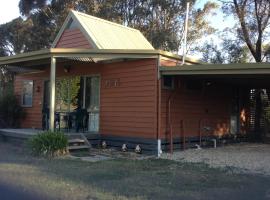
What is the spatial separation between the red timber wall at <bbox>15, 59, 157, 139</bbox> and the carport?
0.38m

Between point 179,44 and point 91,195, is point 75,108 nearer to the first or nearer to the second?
point 91,195

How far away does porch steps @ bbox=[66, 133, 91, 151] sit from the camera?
14.5m

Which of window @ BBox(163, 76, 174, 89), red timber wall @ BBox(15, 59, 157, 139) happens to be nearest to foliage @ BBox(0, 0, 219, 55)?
red timber wall @ BBox(15, 59, 157, 139)

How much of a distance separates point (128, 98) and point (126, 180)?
597 centimetres

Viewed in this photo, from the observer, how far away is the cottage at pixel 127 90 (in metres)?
14.4

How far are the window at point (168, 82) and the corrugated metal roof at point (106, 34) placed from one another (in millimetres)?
3329

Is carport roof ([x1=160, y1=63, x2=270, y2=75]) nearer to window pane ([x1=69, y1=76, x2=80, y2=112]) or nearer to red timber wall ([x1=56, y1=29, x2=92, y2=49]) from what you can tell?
window pane ([x1=69, y1=76, x2=80, y2=112])

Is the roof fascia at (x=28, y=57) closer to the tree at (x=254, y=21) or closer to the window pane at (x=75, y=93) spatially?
the window pane at (x=75, y=93)

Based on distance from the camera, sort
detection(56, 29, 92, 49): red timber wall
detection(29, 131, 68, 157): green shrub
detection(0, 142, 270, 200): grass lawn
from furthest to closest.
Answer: detection(56, 29, 92, 49): red timber wall, detection(29, 131, 68, 157): green shrub, detection(0, 142, 270, 200): grass lawn

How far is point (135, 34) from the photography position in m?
20.7

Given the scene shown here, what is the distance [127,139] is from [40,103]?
18.3 ft

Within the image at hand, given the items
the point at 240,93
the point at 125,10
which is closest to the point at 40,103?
the point at 240,93

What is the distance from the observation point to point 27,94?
20.3 metres

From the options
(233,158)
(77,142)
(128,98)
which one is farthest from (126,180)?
(128,98)
